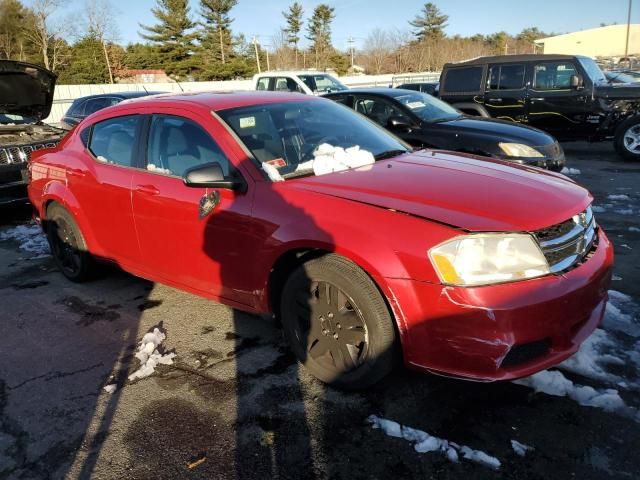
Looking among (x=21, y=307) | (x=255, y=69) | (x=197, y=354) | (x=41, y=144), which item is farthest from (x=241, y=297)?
(x=255, y=69)

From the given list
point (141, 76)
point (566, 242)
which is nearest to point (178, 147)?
point (566, 242)

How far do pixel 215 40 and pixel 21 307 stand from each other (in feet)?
180

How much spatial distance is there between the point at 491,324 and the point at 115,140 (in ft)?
10.6

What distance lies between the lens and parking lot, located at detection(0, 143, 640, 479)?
2363 millimetres

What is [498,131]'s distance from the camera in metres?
7.06

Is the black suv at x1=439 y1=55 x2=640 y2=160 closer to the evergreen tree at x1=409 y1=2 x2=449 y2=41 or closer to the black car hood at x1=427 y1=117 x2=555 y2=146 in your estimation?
the black car hood at x1=427 y1=117 x2=555 y2=146

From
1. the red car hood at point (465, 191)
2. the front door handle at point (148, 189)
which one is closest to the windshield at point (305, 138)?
the red car hood at point (465, 191)

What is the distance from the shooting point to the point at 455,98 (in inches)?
452

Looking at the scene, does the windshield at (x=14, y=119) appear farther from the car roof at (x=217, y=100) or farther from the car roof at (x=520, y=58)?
the car roof at (x=520, y=58)

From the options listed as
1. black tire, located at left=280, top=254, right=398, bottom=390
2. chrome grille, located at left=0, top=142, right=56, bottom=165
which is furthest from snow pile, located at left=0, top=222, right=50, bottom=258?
black tire, located at left=280, top=254, right=398, bottom=390

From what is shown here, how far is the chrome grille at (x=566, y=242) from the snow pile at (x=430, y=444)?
0.92 m

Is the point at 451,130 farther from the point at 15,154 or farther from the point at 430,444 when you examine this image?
the point at 15,154

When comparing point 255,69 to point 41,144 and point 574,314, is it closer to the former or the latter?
point 41,144

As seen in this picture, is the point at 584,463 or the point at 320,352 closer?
the point at 584,463
